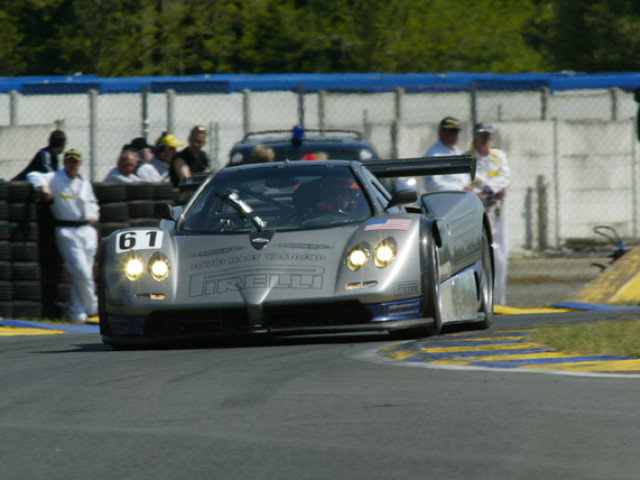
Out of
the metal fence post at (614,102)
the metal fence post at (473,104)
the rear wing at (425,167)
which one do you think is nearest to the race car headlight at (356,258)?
the rear wing at (425,167)

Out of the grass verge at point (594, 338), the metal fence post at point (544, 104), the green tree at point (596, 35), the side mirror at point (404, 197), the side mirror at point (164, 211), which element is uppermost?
the green tree at point (596, 35)

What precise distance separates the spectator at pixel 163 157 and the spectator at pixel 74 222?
2003 millimetres

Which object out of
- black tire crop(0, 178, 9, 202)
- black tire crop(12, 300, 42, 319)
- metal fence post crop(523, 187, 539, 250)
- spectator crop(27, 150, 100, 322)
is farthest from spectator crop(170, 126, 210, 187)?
metal fence post crop(523, 187, 539, 250)

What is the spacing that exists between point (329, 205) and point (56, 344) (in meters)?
1.99

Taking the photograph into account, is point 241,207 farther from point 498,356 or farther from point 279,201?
point 498,356

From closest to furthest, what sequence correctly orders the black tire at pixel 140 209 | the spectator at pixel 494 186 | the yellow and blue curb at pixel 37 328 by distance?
the yellow and blue curb at pixel 37 328, the spectator at pixel 494 186, the black tire at pixel 140 209

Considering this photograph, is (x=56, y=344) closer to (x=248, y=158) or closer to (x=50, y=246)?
(x=50, y=246)

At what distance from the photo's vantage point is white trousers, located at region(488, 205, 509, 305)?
42.0 feet

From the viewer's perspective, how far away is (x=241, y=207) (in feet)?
28.8

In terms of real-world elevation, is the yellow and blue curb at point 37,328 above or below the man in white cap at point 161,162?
below

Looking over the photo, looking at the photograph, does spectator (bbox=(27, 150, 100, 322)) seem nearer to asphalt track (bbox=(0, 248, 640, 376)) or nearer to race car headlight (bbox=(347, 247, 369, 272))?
asphalt track (bbox=(0, 248, 640, 376))

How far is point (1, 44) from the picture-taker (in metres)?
35.0

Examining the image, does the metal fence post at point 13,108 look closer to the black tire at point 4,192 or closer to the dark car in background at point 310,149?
the dark car in background at point 310,149

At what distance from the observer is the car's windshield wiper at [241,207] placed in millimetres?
8648
